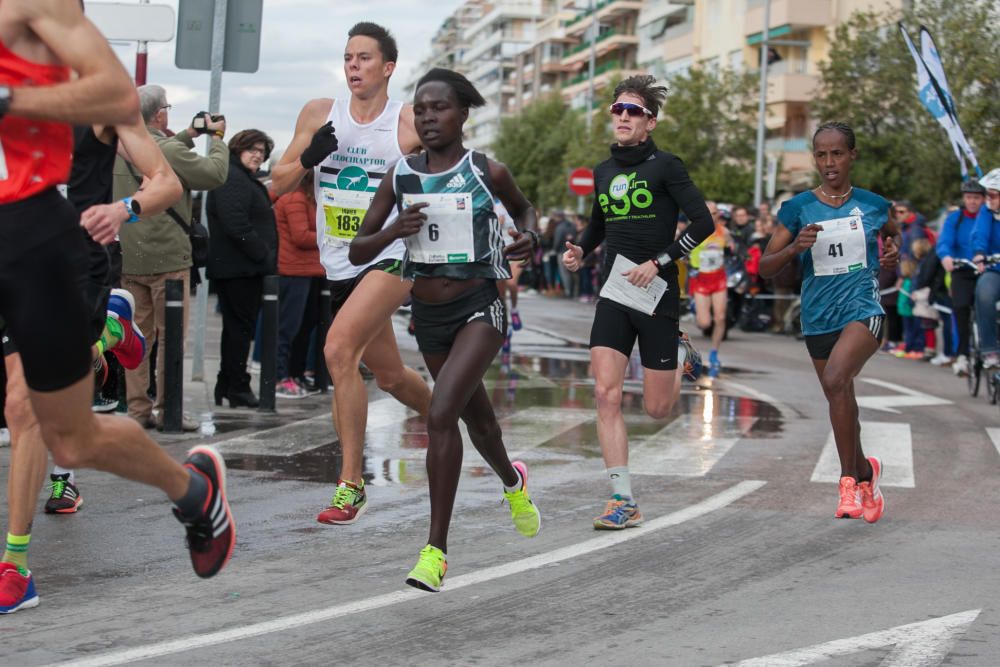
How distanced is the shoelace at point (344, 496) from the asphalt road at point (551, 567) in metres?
0.17

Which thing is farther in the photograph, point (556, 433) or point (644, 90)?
point (556, 433)

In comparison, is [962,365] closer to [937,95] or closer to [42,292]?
[937,95]

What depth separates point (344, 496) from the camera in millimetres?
6953

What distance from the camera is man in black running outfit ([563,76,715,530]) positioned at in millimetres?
7809

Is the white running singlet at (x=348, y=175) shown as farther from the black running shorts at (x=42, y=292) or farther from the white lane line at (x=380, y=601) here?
the black running shorts at (x=42, y=292)

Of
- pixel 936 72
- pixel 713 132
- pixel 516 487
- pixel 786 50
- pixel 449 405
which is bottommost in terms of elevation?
pixel 516 487

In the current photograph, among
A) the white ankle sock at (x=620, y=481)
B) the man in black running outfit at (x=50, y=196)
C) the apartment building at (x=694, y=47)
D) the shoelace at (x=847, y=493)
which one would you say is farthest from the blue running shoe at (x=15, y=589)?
the apartment building at (x=694, y=47)

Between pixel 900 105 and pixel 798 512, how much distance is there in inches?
1411

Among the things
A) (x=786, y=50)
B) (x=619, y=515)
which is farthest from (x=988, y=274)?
(x=786, y=50)

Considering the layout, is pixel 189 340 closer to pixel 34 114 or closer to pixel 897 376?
pixel 897 376

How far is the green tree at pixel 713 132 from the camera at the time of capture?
54.2m

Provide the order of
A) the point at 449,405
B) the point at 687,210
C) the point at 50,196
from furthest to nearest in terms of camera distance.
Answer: the point at 687,210
the point at 449,405
the point at 50,196

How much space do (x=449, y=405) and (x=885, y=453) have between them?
554 centimetres

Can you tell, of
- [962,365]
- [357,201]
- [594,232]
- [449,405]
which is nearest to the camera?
[449,405]
